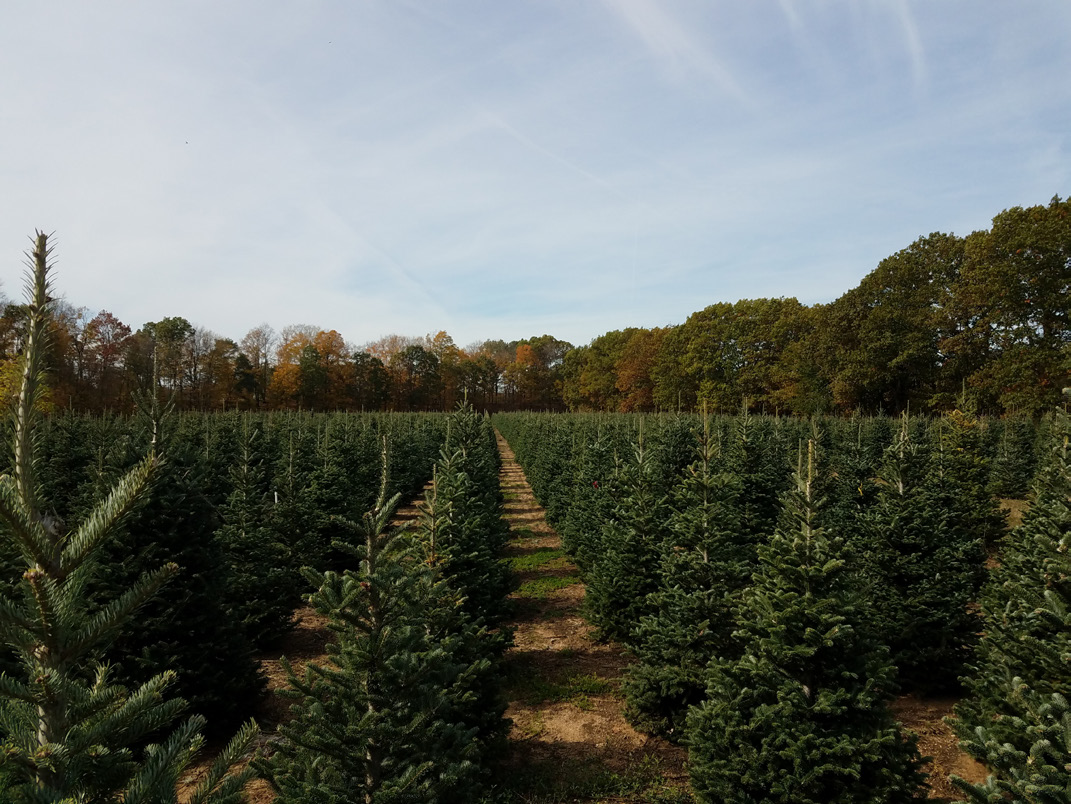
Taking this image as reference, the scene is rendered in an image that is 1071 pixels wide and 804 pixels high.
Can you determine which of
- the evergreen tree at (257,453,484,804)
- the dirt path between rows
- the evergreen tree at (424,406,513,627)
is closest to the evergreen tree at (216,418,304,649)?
the evergreen tree at (424,406,513,627)

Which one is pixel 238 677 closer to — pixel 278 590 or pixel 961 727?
pixel 278 590

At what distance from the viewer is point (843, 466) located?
45.2 ft

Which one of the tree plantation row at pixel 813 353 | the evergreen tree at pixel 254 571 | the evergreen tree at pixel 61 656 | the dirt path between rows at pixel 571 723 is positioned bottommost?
the dirt path between rows at pixel 571 723

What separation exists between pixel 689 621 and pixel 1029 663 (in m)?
Answer: 3.01

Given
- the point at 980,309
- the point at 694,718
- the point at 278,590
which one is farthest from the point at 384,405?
the point at 694,718

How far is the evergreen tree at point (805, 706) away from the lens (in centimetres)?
389

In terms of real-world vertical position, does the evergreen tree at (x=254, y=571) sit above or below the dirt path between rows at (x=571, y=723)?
above

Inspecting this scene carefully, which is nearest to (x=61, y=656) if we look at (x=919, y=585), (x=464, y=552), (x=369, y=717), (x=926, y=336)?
(x=369, y=717)

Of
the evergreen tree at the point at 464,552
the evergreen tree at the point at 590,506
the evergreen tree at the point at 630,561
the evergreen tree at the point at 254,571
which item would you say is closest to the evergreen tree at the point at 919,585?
the evergreen tree at the point at 630,561

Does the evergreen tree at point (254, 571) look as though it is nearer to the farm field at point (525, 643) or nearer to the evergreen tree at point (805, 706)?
the farm field at point (525, 643)

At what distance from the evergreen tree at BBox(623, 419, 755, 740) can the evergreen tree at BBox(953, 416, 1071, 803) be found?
2171mm

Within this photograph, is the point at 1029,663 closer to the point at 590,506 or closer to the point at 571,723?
the point at 571,723

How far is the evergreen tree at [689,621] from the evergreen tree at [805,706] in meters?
1.24

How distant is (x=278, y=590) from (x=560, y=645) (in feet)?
14.4
